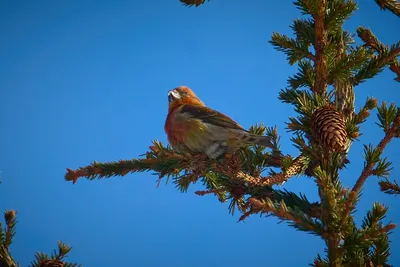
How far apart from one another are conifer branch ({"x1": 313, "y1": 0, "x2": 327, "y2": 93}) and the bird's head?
294cm

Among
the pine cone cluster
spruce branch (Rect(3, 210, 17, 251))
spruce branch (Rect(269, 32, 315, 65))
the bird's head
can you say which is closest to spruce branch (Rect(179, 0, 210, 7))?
spruce branch (Rect(269, 32, 315, 65))

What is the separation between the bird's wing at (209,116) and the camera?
167 inches

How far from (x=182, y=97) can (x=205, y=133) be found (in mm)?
1606

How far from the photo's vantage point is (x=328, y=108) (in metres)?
2.02

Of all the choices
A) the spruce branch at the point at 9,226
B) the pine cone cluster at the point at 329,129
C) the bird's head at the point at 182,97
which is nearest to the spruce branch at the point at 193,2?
the pine cone cluster at the point at 329,129

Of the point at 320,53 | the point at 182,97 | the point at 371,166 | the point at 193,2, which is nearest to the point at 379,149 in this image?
the point at 371,166

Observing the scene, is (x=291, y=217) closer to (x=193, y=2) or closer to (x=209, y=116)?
(x=193, y=2)

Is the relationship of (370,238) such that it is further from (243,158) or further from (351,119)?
(243,158)

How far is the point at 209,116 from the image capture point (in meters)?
4.59

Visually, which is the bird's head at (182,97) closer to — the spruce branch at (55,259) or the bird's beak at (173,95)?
the bird's beak at (173,95)

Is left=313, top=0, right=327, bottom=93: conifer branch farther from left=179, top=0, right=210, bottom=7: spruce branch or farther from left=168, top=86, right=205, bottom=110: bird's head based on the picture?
left=168, top=86, right=205, bottom=110: bird's head

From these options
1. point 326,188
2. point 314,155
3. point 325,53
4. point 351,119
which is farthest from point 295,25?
point 326,188

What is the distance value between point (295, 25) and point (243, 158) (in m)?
1.05

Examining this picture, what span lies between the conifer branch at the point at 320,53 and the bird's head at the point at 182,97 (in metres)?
2.94
